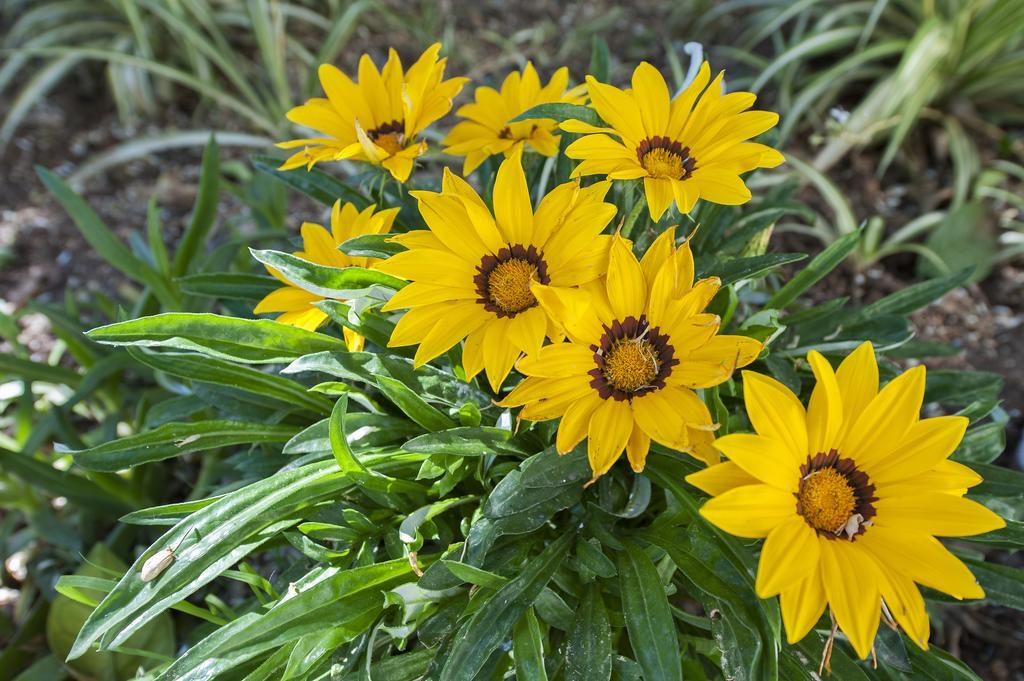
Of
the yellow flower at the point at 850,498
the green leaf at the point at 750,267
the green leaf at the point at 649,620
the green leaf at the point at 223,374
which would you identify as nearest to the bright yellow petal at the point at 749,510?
the yellow flower at the point at 850,498

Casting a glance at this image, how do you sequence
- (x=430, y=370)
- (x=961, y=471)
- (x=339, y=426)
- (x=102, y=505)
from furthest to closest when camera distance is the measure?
1. (x=102, y=505)
2. (x=430, y=370)
3. (x=339, y=426)
4. (x=961, y=471)

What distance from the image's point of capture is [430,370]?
111 cm

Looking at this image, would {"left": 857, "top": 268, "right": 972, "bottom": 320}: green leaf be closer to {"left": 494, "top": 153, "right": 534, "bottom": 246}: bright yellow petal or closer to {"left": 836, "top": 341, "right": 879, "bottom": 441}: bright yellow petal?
{"left": 836, "top": 341, "right": 879, "bottom": 441}: bright yellow petal

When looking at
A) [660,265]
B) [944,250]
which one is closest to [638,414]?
[660,265]

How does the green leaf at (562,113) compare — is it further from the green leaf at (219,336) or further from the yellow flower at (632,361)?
the green leaf at (219,336)

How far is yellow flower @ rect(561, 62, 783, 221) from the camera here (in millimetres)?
894

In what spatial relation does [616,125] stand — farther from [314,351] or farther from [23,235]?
[23,235]

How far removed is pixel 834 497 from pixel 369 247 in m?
0.64

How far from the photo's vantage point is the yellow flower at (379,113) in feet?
3.37

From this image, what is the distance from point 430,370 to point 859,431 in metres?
0.57

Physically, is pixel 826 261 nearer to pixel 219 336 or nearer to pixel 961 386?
pixel 961 386

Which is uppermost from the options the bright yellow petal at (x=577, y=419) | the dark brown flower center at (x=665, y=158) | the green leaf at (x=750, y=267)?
the dark brown flower center at (x=665, y=158)

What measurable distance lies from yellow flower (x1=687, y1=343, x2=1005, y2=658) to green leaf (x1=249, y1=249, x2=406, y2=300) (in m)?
0.48

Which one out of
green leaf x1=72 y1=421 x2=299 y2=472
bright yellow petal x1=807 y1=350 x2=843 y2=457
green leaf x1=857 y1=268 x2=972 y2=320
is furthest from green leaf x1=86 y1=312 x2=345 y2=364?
green leaf x1=857 y1=268 x2=972 y2=320
